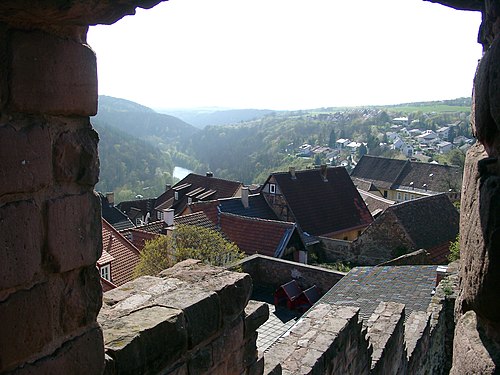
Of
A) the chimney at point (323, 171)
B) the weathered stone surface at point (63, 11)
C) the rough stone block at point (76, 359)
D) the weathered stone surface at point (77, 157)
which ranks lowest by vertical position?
the chimney at point (323, 171)

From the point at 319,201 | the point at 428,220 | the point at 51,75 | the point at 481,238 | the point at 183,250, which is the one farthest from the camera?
the point at 319,201

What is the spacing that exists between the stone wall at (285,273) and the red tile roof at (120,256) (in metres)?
3.30

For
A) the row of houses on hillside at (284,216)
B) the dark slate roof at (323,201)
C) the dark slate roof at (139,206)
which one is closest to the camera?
the row of houses on hillside at (284,216)

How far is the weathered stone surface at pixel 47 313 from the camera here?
63.1 inches

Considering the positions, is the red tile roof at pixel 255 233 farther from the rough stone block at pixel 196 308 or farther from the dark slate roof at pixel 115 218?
the rough stone block at pixel 196 308

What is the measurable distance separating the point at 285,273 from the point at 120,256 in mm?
4864

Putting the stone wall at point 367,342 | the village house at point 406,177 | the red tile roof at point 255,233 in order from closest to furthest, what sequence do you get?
1. the stone wall at point 367,342
2. the red tile roof at point 255,233
3. the village house at point 406,177

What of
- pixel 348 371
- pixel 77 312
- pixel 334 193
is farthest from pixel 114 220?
pixel 77 312

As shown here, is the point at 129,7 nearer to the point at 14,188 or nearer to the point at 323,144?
the point at 14,188

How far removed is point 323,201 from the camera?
28484 millimetres

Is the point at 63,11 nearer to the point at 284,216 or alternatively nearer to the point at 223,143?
the point at 284,216

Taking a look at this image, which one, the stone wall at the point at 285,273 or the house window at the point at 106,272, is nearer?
the house window at the point at 106,272

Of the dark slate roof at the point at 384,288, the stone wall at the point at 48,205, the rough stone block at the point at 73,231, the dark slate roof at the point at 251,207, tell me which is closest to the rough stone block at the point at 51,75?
the stone wall at the point at 48,205

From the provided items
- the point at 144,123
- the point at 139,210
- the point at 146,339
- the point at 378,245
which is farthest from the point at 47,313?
the point at 144,123
